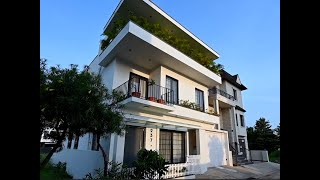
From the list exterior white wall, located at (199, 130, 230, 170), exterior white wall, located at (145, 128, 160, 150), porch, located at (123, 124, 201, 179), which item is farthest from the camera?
exterior white wall, located at (199, 130, 230, 170)

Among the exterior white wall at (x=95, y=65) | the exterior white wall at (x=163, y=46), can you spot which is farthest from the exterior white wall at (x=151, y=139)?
the exterior white wall at (x=95, y=65)

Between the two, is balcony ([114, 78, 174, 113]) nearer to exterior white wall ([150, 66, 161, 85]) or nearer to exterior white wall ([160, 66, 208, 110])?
exterior white wall ([150, 66, 161, 85])

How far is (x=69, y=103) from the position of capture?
6715mm

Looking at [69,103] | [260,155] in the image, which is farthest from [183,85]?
[260,155]

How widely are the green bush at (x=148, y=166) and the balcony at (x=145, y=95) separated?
270 cm

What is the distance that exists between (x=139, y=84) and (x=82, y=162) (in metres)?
6.40

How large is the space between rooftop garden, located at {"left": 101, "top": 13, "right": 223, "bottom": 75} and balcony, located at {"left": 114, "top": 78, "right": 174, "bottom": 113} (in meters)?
3.37

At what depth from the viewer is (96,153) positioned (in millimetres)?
11805

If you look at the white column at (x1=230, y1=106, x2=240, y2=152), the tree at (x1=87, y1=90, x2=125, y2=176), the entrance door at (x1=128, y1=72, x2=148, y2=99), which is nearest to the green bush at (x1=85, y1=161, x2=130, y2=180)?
the tree at (x1=87, y1=90, x2=125, y2=176)

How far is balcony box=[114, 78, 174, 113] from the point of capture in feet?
38.3
